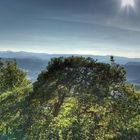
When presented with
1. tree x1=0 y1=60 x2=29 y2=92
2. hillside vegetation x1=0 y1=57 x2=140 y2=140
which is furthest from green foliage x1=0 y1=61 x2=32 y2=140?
tree x1=0 y1=60 x2=29 y2=92

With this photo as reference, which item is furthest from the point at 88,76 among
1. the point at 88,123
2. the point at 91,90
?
the point at 88,123

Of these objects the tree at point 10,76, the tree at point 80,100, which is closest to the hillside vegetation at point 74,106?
the tree at point 80,100

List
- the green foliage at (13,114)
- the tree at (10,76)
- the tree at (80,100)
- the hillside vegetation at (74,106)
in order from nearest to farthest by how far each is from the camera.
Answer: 1. the hillside vegetation at (74,106)
2. the tree at (80,100)
3. the green foliage at (13,114)
4. the tree at (10,76)

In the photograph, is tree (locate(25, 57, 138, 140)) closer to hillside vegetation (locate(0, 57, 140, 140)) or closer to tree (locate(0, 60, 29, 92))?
hillside vegetation (locate(0, 57, 140, 140))

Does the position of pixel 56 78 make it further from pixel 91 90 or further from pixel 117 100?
pixel 117 100

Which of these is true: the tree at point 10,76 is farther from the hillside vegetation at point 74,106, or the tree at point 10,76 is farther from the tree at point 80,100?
the tree at point 80,100

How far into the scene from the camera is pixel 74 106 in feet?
120

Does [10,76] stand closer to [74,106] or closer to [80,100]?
[80,100]

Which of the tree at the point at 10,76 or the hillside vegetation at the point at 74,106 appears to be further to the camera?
the tree at the point at 10,76

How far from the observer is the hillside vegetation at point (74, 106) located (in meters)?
31.4

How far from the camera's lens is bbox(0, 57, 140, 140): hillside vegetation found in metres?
31.4

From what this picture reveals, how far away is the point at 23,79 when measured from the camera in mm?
113062

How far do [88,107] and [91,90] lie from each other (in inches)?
84.4

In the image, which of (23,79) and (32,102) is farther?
(23,79)
